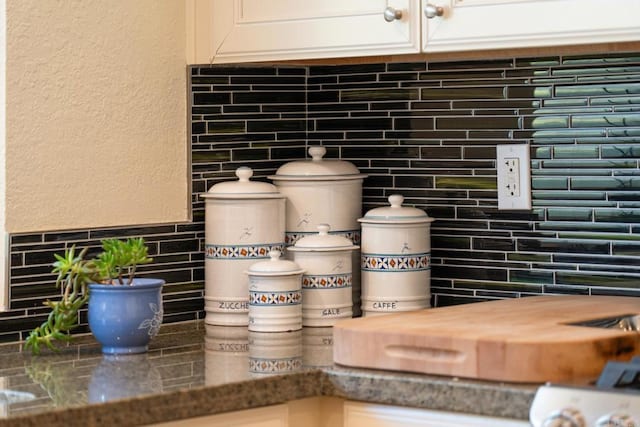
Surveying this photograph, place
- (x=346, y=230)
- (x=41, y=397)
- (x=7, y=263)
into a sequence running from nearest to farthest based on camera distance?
(x=41, y=397), (x=7, y=263), (x=346, y=230)

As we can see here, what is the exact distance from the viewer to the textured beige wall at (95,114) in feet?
7.40

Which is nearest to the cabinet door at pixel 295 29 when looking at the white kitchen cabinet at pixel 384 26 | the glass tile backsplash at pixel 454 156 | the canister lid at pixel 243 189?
the white kitchen cabinet at pixel 384 26

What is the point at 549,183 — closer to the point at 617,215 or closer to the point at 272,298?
the point at 617,215

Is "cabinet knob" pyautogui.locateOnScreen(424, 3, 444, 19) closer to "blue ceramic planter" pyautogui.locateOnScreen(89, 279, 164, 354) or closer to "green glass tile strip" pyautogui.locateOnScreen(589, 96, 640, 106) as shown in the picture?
"green glass tile strip" pyautogui.locateOnScreen(589, 96, 640, 106)

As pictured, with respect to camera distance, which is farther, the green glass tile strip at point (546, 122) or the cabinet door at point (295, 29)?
the green glass tile strip at point (546, 122)

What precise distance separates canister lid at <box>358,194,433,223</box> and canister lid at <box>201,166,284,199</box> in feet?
0.63

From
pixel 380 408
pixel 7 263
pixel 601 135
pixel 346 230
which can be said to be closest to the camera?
pixel 380 408

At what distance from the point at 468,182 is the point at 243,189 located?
478 mm

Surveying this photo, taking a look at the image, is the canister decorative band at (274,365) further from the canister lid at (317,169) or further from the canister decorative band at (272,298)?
the canister lid at (317,169)

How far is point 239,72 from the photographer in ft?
8.70

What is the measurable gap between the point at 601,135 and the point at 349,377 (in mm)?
807

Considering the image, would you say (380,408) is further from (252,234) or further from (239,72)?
(239,72)

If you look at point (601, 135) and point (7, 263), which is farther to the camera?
point (601, 135)

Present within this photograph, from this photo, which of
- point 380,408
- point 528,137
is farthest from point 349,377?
point 528,137
